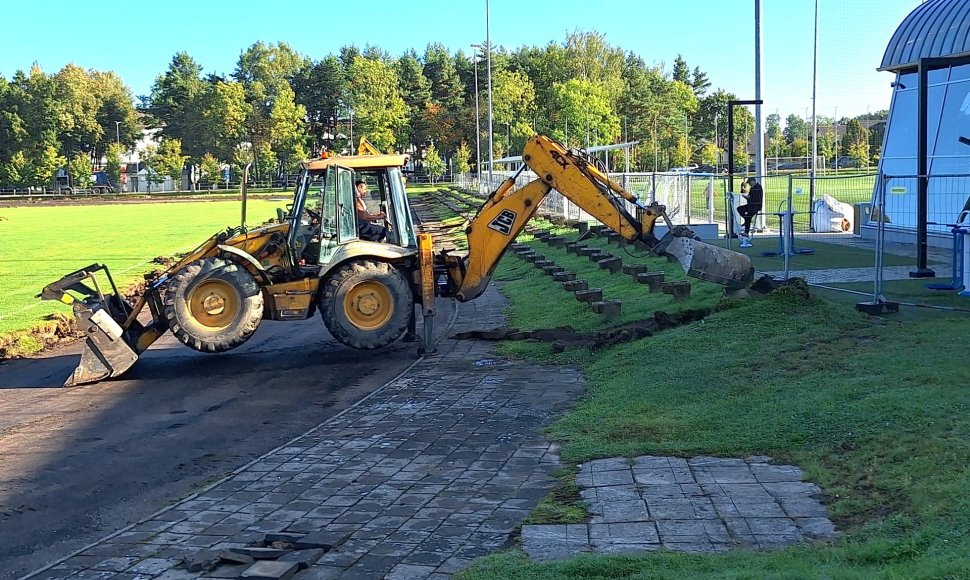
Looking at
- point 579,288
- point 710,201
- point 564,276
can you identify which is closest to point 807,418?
point 579,288

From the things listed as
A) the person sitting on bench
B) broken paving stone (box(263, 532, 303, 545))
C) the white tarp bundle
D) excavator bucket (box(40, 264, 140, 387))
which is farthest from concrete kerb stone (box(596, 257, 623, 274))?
broken paving stone (box(263, 532, 303, 545))

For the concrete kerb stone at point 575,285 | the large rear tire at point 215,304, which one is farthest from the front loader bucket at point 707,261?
the large rear tire at point 215,304

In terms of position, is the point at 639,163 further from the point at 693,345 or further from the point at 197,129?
the point at 693,345

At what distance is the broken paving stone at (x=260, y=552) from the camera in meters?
6.25

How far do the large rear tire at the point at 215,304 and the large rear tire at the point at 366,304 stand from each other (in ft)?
3.46

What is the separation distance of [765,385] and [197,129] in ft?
356

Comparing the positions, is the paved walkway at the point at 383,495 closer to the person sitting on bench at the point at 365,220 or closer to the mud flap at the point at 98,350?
the person sitting on bench at the point at 365,220

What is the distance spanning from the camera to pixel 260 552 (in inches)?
248

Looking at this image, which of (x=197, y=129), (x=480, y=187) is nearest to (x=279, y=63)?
Answer: (x=197, y=129)

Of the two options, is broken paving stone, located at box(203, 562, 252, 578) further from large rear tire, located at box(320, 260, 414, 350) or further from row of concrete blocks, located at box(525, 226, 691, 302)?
row of concrete blocks, located at box(525, 226, 691, 302)

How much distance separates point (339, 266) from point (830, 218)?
1819 cm

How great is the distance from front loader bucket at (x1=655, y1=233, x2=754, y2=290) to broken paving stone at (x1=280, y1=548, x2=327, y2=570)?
796 centimetres

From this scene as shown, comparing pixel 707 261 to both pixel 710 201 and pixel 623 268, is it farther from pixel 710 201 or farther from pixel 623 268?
pixel 710 201

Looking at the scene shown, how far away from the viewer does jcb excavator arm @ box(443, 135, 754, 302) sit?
13.2 metres
